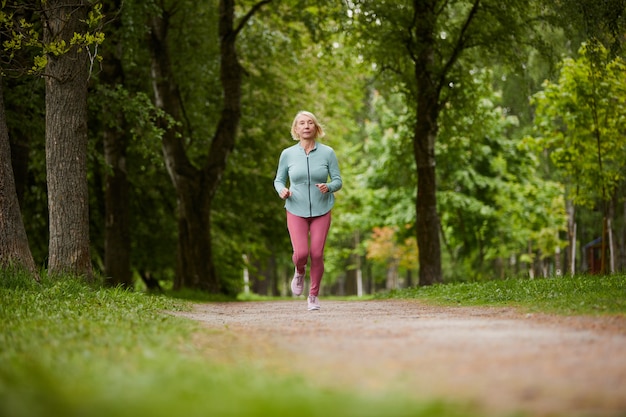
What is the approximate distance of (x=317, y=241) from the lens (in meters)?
10.6

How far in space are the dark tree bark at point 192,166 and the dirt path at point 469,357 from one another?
1425 cm

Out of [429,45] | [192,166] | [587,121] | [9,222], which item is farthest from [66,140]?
[587,121]

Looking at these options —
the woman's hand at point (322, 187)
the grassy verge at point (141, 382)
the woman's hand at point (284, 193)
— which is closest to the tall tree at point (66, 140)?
the woman's hand at point (284, 193)

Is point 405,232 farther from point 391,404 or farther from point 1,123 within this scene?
point 391,404

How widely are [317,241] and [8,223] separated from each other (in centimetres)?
448

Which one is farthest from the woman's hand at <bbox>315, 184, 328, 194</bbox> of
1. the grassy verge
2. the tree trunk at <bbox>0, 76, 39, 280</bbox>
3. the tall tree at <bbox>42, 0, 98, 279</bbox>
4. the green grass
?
the tall tree at <bbox>42, 0, 98, 279</bbox>

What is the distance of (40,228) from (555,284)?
1573 centimetres

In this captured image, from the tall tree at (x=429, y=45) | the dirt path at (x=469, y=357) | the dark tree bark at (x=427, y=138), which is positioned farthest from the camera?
the dark tree bark at (x=427, y=138)

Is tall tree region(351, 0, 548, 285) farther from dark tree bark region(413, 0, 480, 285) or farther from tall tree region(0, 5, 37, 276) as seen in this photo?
tall tree region(0, 5, 37, 276)

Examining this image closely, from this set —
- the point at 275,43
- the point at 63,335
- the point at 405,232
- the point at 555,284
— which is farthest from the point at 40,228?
the point at 405,232

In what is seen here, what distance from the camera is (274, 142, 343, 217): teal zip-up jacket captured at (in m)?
10.6

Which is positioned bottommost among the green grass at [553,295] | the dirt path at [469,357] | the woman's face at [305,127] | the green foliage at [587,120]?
the dirt path at [469,357]

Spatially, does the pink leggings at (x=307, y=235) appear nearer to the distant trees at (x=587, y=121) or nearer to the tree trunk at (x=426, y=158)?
the tree trunk at (x=426, y=158)

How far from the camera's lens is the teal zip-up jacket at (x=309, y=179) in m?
10.6
